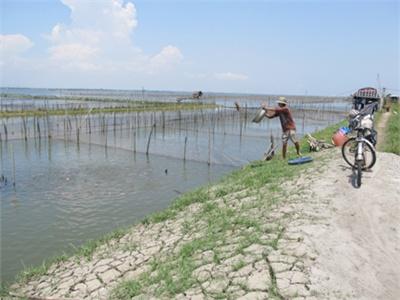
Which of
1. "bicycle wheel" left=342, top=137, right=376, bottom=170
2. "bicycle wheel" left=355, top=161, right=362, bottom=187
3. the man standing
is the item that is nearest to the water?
the man standing

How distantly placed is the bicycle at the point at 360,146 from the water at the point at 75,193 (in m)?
5.11

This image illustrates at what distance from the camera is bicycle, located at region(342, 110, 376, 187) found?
6.15m

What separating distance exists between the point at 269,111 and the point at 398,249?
5.23 m

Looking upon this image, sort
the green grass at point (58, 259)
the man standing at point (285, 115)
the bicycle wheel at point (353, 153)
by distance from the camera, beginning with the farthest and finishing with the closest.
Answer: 1. the man standing at point (285, 115)
2. the bicycle wheel at point (353, 153)
3. the green grass at point (58, 259)

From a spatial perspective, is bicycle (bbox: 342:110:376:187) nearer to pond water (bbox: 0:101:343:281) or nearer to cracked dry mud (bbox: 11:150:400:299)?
cracked dry mud (bbox: 11:150:400:299)

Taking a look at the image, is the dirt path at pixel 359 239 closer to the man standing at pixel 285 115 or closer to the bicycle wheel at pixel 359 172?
the bicycle wheel at pixel 359 172

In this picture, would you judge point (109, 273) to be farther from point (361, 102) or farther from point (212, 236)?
point (361, 102)

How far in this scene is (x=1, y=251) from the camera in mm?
7324

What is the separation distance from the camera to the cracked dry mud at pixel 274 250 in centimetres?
374

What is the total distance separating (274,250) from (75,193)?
28.0ft

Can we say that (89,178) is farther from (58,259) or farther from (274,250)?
(274,250)

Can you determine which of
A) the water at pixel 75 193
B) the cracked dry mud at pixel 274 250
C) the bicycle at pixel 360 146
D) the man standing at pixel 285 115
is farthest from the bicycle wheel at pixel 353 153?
the water at pixel 75 193

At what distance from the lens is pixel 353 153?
713 cm

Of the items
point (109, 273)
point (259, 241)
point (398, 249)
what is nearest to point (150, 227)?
point (109, 273)
